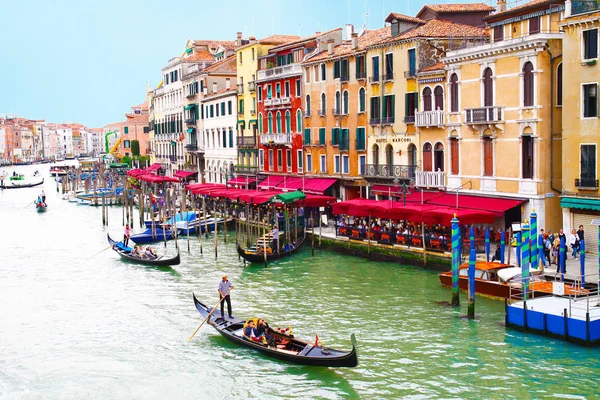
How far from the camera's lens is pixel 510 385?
1608 centimetres

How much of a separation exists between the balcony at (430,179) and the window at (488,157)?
264 centimetres

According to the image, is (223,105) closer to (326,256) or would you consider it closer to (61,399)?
(326,256)

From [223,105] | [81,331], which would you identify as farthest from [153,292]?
[223,105]

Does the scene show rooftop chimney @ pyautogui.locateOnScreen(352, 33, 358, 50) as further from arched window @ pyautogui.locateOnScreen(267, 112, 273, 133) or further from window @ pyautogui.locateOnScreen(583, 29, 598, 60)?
window @ pyautogui.locateOnScreen(583, 29, 598, 60)

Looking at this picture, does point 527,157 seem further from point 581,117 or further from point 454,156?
point 454,156

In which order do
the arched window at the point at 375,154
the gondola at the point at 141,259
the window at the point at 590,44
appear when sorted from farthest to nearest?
the arched window at the point at 375,154
the gondola at the point at 141,259
the window at the point at 590,44

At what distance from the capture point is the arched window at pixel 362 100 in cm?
3650

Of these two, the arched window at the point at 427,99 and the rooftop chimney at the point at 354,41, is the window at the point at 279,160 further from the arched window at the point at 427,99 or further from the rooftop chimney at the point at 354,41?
the arched window at the point at 427,99

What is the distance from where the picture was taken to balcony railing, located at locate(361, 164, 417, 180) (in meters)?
33.4

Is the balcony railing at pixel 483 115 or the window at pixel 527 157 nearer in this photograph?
the window at pixel 527 157

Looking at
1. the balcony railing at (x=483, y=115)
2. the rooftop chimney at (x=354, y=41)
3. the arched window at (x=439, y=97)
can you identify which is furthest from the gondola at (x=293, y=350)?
the rooftop chimney at (x=354, y=41)

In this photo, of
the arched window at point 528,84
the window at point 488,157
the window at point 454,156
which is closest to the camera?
the arched window at point 528,84

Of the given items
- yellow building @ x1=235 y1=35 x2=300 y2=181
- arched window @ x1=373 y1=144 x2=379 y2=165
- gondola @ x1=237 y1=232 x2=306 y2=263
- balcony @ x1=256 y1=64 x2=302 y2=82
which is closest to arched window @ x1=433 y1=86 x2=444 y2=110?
arched window @ x1=373 y1=144 x2=379 y2=165

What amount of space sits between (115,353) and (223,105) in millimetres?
35734
